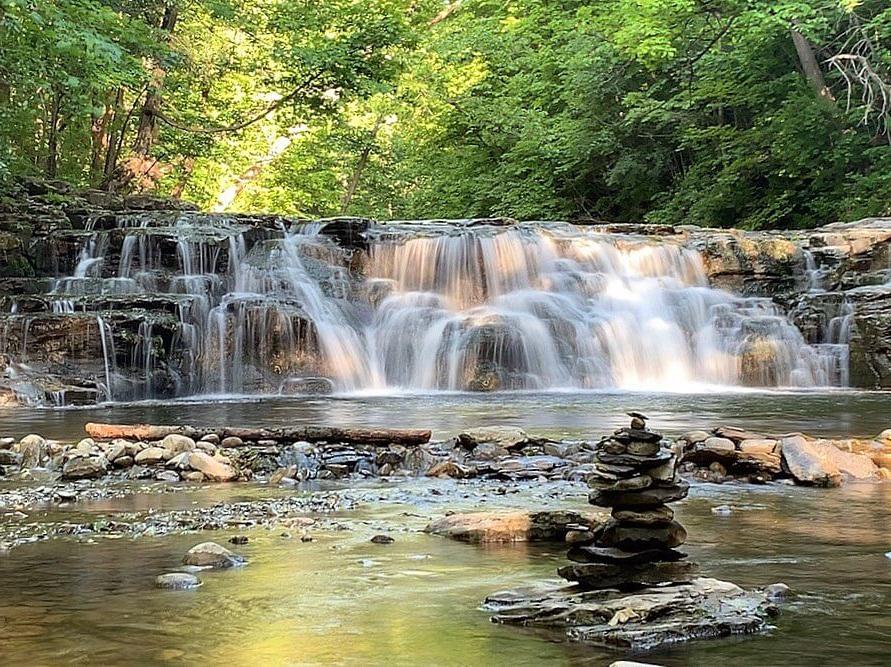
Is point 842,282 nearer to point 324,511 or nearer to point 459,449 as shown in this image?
point 459,449

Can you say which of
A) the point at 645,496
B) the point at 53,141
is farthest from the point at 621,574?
the point at 53,141

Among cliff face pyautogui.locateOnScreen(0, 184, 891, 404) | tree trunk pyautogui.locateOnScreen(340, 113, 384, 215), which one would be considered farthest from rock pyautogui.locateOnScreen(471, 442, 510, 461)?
tree trunk pyautogui.locateOnScreen(340, 113, 384, 215)

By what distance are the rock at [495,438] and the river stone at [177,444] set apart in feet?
6.21

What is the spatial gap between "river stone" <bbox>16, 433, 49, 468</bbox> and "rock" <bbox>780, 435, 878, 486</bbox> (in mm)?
4933

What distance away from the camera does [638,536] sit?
320cm

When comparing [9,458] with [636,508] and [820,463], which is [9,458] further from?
[820,463]

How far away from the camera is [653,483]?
325cm

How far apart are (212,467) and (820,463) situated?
12.3ft

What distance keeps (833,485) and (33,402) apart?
10121mm

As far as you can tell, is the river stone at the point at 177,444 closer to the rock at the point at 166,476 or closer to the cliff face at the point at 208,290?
the rock at the point at 166,476

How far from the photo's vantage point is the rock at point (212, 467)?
592 cm

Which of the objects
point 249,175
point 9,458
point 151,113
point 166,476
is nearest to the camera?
point 166,476

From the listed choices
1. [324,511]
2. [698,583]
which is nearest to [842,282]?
[324,511]

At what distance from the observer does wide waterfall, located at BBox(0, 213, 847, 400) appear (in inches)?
555
